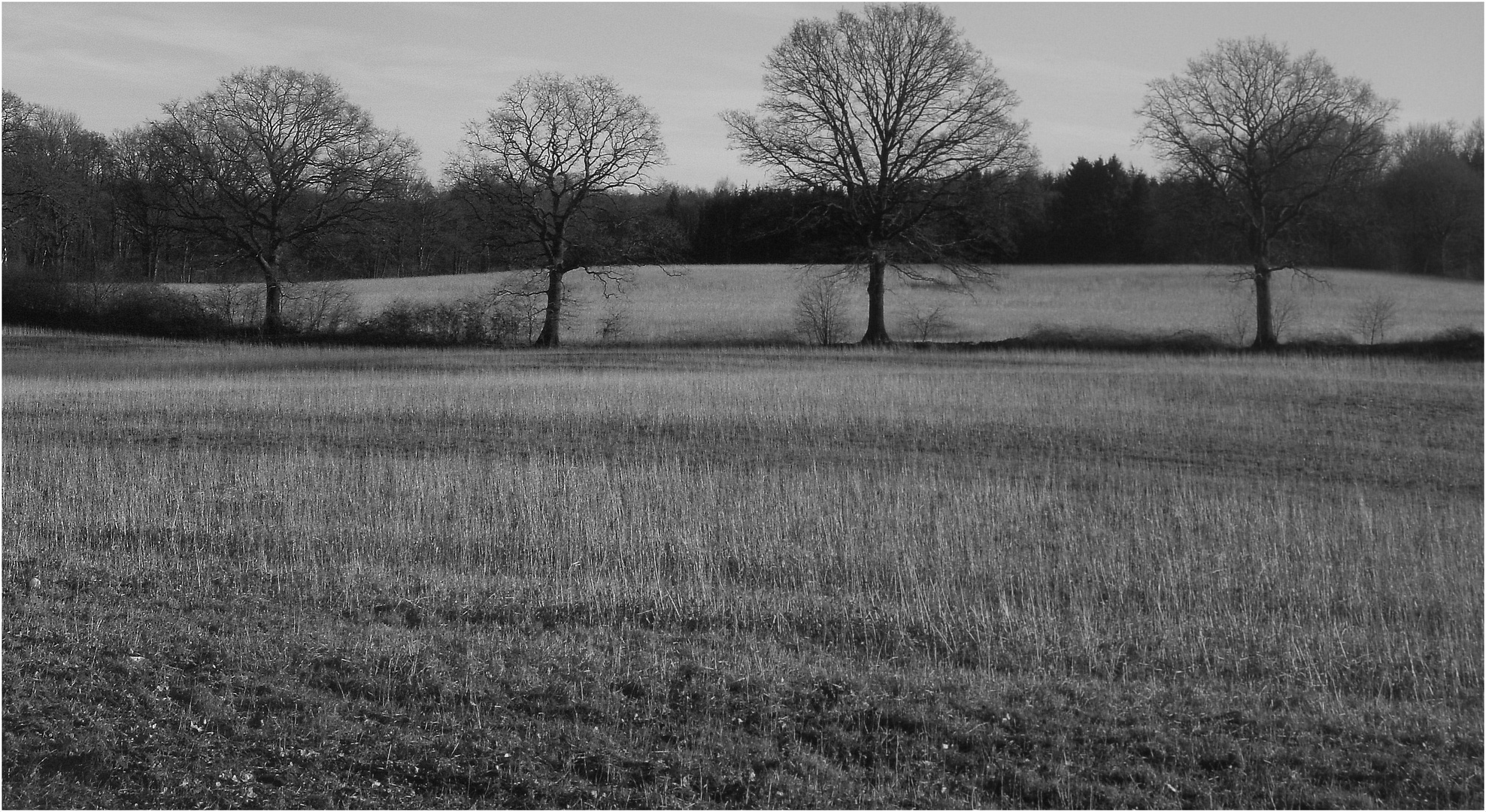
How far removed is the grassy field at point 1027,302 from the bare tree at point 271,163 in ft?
12.2

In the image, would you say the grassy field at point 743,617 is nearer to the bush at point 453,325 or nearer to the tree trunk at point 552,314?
the tree trunk at point 552,314

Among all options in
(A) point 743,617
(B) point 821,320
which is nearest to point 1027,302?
(B) point 821,320

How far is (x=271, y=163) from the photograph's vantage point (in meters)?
44.7

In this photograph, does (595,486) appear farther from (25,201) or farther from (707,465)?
(25,201)

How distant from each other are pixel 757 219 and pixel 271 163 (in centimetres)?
1899

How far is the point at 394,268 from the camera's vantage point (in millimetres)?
75062

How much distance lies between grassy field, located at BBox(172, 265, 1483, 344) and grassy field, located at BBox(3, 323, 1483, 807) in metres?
27.5

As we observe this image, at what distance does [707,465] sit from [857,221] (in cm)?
2809

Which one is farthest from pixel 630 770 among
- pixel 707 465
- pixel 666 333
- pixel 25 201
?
pixel 25 201

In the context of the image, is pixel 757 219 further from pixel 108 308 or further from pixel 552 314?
pixel 108 308

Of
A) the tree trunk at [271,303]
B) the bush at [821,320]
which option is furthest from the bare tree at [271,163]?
the bush at [821,320]

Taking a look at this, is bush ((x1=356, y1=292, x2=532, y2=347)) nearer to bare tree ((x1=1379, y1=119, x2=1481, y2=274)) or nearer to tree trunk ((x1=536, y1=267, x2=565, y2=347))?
tree trunk ((x1=536, y1=267, x2=565, y2=347))

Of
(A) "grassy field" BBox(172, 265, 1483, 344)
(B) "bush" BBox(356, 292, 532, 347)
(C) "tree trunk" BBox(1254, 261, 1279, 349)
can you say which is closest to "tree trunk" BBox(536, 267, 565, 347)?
(B) "bush" BBox(356, 292, 532, 347)

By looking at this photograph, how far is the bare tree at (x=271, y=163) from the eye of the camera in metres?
44.5
